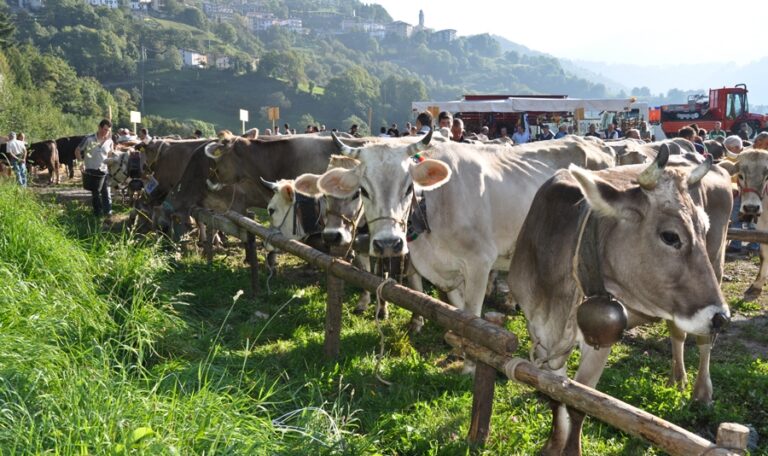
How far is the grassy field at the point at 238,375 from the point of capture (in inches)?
117

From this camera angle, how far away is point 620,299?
3.20m

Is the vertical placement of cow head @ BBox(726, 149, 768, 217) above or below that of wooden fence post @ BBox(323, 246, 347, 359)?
above

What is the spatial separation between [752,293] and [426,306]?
5.69m

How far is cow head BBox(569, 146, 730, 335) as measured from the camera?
2873mm

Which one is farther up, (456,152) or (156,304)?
(456,152)

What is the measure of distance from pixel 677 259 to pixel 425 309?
5.03ft

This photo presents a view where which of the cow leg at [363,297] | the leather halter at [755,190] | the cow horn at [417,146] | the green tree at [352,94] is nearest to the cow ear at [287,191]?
the cow leg at [363,297]

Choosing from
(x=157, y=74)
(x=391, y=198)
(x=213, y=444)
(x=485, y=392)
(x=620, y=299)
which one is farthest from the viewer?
(x=157, y=74)

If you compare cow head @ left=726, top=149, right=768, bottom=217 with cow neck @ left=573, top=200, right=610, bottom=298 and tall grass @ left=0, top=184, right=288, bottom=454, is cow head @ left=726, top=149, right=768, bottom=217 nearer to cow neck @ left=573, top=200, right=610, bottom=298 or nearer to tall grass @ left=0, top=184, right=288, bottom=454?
cow neck @ left=573, top=200, right=610, bottom=298

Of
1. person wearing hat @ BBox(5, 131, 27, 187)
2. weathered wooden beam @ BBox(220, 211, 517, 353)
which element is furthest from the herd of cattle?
person wearing hat @ BBox(5, 131, 27, 187)

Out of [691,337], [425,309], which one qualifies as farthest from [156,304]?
[691,337]

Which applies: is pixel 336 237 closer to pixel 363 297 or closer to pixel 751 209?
pixel 363 297

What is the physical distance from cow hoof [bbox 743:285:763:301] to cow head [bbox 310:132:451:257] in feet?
16.2

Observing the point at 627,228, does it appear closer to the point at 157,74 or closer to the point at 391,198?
the point at 391,198
